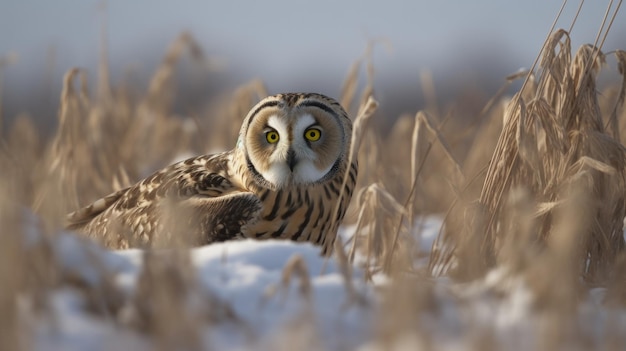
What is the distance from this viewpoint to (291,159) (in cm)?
423

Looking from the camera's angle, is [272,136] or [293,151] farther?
[272,136]

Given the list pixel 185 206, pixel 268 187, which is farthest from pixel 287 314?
pixel 268 187

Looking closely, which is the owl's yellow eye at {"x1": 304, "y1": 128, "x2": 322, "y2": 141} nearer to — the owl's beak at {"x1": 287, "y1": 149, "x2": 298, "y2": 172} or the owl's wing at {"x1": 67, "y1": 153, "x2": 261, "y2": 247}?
the owl's beak at {"x1": 287, "y1": 149, "x2": 298, "y2": 172}

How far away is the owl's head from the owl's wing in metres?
0.19

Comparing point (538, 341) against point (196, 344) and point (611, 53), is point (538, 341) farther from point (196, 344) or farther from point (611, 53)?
point (611, 53)

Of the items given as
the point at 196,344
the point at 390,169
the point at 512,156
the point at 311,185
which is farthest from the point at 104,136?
the point at 196,344

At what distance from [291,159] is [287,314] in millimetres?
1958

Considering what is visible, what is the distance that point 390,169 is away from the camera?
5957mm

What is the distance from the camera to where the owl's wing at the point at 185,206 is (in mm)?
4121

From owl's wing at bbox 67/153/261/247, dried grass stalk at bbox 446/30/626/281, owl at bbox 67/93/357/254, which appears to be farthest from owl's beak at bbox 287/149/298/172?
dried grass stalk at bbox 446/30/626/281

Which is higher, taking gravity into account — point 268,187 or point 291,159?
point 291,159

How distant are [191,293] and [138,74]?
6.92 meters

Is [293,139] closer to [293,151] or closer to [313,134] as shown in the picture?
[293,151]

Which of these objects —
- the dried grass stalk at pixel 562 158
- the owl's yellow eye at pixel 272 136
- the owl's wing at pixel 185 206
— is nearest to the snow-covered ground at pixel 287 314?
the dried grass stalk at pixel 562 158
